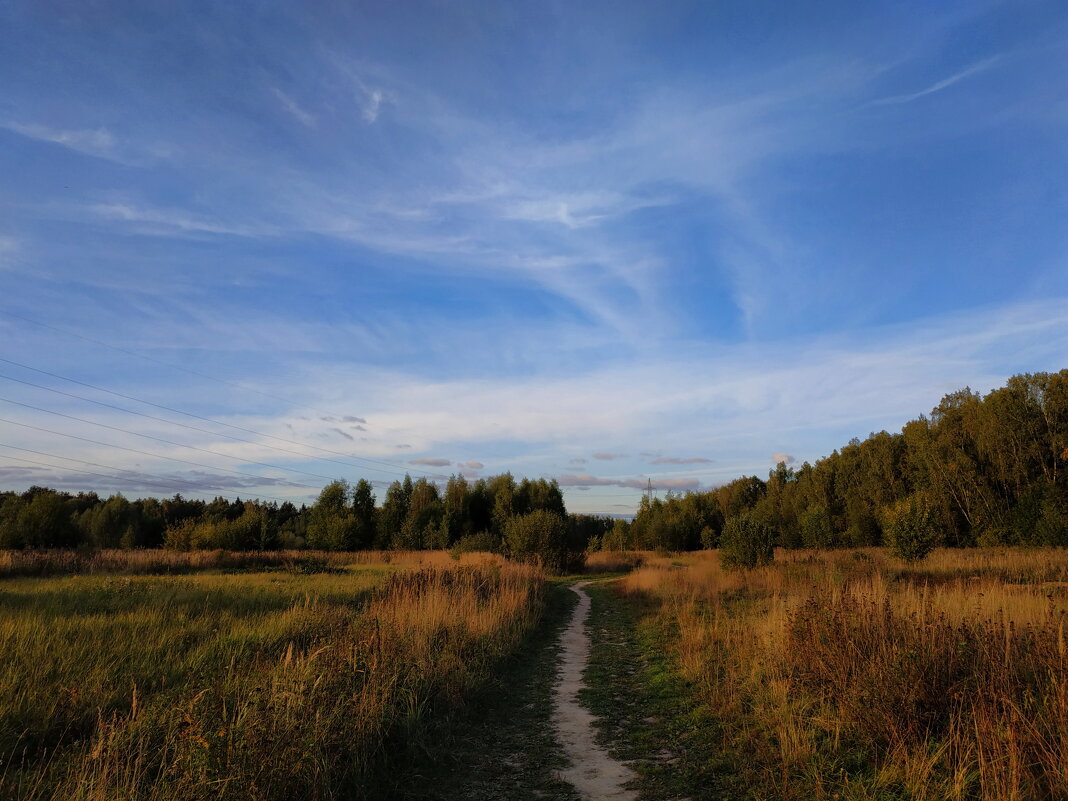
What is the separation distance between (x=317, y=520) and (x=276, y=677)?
168 ft

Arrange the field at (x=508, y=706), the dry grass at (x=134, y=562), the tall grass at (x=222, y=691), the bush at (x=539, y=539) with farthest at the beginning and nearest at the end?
the bush at (x=539, y=539), the dry grass at (x=134, y=562), the field at (x=508, y=706), the tall grass at (x=222, y=691)

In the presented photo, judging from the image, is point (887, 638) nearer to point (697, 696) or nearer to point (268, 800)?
point (697, 696)

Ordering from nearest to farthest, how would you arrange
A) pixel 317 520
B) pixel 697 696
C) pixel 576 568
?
pixel 697 696 → pixel 576 568 → pixel 317 520

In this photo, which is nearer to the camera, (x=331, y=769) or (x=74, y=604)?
(x=331, y=769)

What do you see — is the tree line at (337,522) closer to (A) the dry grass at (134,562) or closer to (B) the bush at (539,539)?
(B) the bush at (539,539)

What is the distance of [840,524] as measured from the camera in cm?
5559

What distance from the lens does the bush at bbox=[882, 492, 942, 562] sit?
19.2m

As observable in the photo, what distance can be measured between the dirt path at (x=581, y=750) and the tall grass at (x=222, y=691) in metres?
1.29

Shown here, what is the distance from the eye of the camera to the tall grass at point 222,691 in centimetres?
384

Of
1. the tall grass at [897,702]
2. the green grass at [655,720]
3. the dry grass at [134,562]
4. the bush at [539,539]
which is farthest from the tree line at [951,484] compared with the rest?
the dry grass at [134,562]

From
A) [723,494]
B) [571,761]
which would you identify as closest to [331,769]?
[571,761]

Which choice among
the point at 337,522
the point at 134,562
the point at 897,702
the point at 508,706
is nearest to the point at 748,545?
the point at 508,706

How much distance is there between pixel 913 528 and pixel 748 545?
228 inches

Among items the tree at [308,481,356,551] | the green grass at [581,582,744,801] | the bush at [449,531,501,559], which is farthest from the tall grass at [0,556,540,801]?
the tree at [308,481,356,551]
